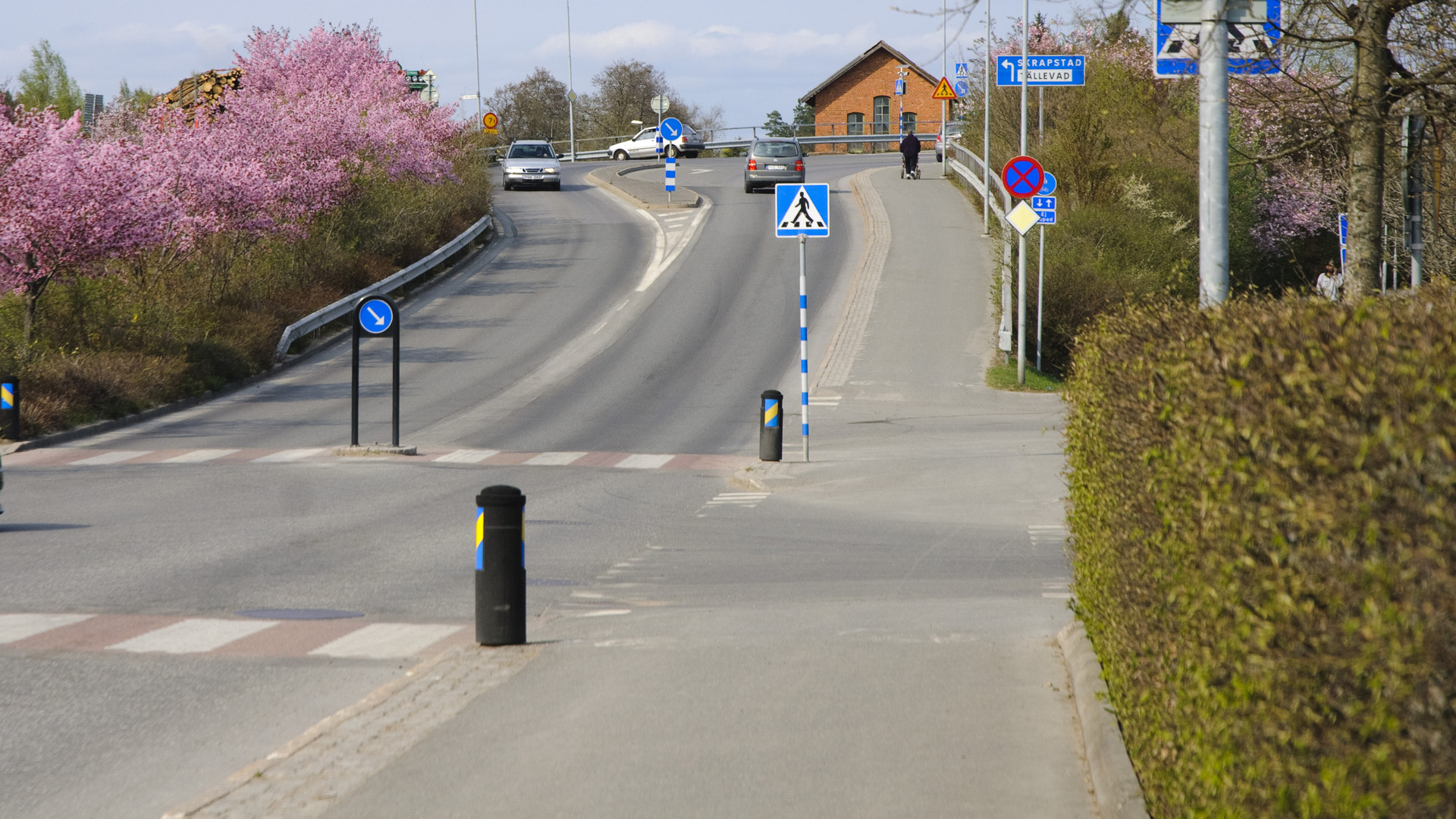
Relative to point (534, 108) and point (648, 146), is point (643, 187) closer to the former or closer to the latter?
point (648, 146)

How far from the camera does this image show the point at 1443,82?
335 inches

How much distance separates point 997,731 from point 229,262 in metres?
26.4

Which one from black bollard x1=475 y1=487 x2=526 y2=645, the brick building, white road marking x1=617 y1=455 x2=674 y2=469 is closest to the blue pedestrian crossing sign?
white road marking x1=617 y1=455 x2=674 y2=469

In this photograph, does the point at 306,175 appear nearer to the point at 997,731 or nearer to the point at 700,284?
the point at 700,284

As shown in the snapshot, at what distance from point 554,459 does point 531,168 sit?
129 ft

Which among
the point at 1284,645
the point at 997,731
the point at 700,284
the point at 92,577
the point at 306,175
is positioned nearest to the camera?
the point at 1284,645

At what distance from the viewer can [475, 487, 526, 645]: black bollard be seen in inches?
289

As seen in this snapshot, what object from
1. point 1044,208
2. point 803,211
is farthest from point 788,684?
point 1044,208

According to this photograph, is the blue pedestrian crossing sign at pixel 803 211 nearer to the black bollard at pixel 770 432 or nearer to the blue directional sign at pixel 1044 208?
the black bollard at pixel 770 432

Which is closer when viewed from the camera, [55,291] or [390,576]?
[390,576]

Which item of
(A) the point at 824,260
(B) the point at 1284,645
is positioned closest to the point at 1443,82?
(B) the point at 1284,645

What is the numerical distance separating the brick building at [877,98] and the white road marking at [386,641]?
263 feet

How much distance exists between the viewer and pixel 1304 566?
2346 millimetres

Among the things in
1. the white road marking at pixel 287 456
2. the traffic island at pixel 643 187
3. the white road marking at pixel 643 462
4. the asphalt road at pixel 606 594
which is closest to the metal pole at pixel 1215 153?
the asphalt road at pixel 606 594
